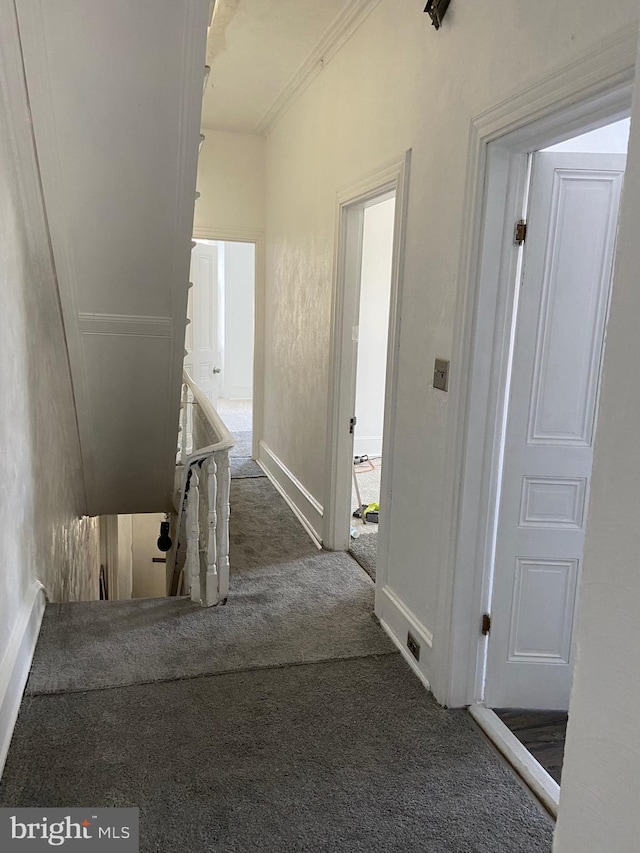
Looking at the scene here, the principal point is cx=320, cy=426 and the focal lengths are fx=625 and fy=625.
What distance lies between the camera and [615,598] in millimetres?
642

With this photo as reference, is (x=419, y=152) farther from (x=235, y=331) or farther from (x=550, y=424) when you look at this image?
(x=235, y=331)

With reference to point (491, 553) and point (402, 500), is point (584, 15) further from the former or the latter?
point (402, 500)

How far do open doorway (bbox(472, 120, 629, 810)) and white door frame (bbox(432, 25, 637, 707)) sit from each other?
0.07 ft

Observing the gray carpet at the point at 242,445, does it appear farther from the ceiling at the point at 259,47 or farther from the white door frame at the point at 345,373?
the ceiling at the point at 259,47

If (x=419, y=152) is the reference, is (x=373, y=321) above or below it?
below

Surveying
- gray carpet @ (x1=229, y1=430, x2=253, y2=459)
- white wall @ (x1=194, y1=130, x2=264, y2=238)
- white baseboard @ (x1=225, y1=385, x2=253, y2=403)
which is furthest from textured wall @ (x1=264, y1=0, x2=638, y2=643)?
white baseboard @ (x1=225, y1=385, x2=253, y2=403)

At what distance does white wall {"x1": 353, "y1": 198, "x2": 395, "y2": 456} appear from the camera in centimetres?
613

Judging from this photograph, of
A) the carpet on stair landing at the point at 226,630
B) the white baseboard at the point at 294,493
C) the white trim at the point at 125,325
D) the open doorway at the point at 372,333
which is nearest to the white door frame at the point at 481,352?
the carpet on stair landing at the point at 226,630

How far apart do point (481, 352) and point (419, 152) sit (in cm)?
95

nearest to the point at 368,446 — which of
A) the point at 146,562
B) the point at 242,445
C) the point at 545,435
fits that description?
the point at 242,445

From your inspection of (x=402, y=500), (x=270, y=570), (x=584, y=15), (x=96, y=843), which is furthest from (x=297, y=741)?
(x=584, y=15)

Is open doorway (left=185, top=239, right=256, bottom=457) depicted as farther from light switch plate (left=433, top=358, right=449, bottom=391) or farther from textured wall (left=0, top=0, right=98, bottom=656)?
light switch plate (left=433, top=358, right=449, bottom=391)

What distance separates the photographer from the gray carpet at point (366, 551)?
3629mm

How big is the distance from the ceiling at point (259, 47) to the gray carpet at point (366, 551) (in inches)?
116
